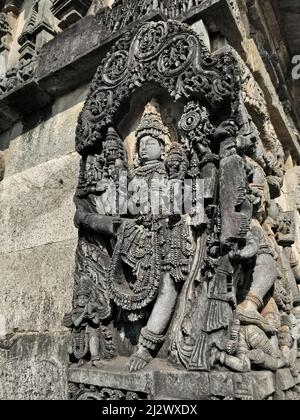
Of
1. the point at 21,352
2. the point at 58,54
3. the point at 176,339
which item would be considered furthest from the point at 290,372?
the point at 58,54

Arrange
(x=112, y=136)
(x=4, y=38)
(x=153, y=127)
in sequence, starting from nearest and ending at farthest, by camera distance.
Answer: (x=153, y=127) → (x=112, y=136) → (x=4, y=38)

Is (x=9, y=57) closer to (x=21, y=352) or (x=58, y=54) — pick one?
(x=58, y=54)

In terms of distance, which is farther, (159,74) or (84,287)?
(159,74)

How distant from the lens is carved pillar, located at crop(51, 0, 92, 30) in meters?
5.27

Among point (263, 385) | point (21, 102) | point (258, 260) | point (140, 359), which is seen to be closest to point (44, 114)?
point (21, 102)

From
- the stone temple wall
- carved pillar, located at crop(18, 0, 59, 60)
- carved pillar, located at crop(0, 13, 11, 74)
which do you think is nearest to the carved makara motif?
the stone temple wall

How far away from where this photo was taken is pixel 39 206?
436 centimetres

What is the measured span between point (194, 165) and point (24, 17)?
4918mm

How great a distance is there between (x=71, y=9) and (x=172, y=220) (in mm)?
3892

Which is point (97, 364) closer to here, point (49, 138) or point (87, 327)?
point (87, 327)

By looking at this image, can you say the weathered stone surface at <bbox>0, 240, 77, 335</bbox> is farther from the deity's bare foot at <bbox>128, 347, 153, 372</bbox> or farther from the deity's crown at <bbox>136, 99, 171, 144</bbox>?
the deity's crown at <bbox>136, 99, 171, 144</bbox>

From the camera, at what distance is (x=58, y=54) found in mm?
4672

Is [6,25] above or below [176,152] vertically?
above

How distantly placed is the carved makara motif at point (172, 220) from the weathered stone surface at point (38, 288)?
0.64m
